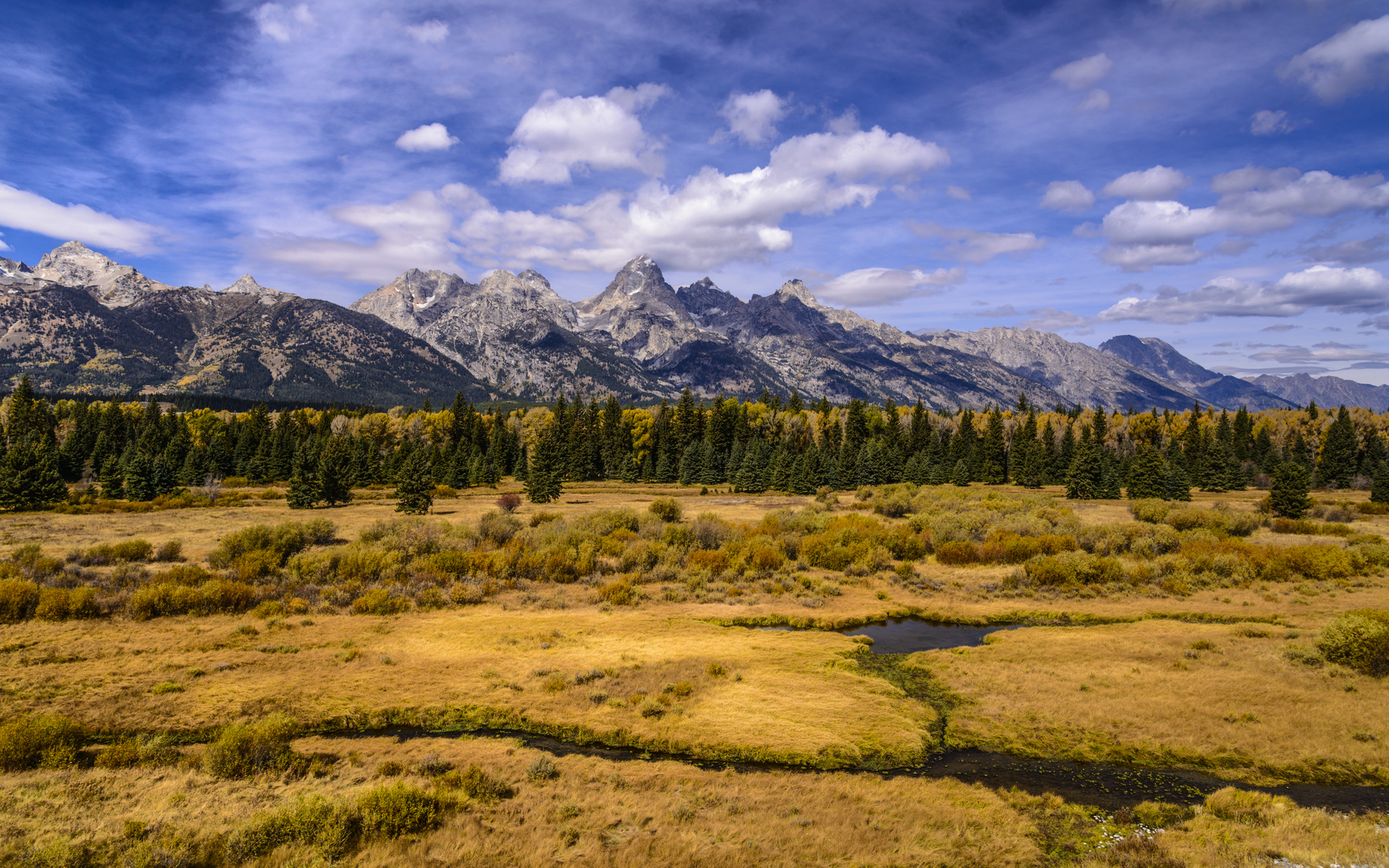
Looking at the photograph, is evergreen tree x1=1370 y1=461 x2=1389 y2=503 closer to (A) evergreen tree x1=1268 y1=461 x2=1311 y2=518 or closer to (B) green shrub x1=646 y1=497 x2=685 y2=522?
(A) evergreen tree x1=1268 y1=461 x2=1311 y2=518

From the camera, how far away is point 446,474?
295ft

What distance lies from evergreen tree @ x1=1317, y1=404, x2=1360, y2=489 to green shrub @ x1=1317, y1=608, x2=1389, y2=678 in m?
107

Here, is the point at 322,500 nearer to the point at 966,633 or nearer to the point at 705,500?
the point at 705,500

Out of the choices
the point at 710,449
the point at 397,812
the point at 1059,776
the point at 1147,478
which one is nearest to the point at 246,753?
the point at 397,812

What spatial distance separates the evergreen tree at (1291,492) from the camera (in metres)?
50.8

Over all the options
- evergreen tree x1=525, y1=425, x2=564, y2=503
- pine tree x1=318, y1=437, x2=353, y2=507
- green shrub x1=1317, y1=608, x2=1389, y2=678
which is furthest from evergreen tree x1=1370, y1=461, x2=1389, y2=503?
pine tree x1=318, y1=437, x2=353, y2=507

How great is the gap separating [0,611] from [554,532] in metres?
23.6

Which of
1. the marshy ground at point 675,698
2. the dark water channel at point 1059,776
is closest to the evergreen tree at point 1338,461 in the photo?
the marshy ground at point 675,698

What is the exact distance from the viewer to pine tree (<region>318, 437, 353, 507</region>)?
6109 centimetres

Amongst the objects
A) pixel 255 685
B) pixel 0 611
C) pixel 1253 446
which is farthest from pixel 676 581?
pixel 1253 446

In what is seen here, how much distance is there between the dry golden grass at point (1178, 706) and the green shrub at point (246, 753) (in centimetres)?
1681

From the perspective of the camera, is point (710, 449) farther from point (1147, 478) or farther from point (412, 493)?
point (1147, 478)

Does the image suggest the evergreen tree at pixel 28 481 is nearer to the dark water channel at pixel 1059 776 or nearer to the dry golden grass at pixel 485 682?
the dry golden grass at pixel 485 682

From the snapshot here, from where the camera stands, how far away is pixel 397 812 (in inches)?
441
